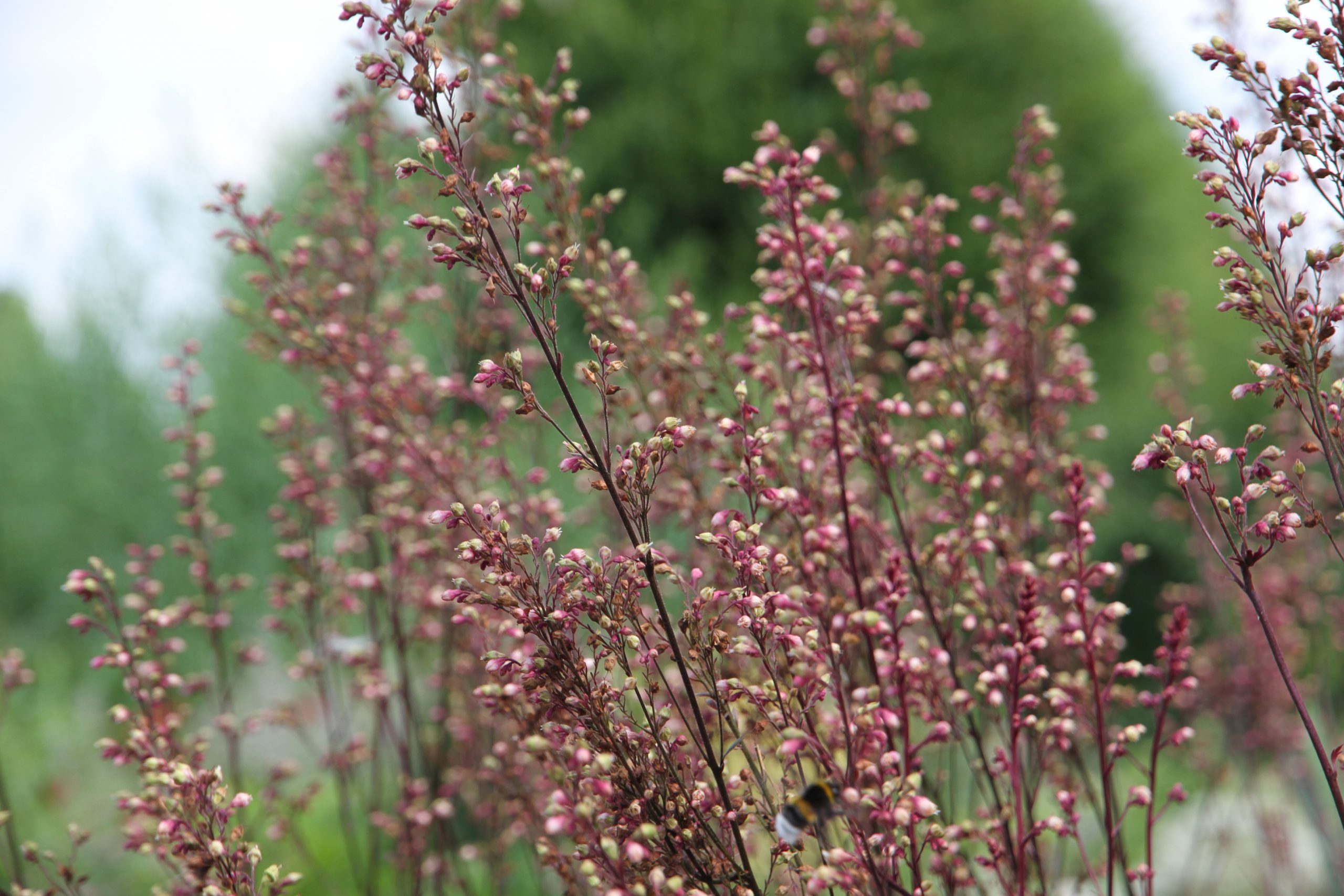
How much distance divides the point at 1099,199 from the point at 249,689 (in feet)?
27.4

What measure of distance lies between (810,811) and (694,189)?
24.8 ft

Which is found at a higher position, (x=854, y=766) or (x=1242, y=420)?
(x=1242, y=420)

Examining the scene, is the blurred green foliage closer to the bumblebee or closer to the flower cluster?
the flower cluster

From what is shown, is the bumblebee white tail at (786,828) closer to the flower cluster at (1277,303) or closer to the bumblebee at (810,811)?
the bumblebee at (810,811)

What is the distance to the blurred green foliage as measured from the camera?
305 inches

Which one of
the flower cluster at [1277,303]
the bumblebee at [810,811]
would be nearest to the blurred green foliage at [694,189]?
the flower cluster at [1277,303]

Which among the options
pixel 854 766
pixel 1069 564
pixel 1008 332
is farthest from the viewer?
pixel 1008 332

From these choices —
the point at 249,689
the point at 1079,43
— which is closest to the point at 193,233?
the point at 249,689

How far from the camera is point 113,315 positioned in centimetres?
801

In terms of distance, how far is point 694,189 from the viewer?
816 cm

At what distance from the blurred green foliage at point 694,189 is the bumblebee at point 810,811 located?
21.0 ft

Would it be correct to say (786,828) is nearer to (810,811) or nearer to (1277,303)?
(810,811)

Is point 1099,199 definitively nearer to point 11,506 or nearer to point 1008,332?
point 1008,332

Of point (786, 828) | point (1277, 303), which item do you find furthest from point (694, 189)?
point (786, 828)
